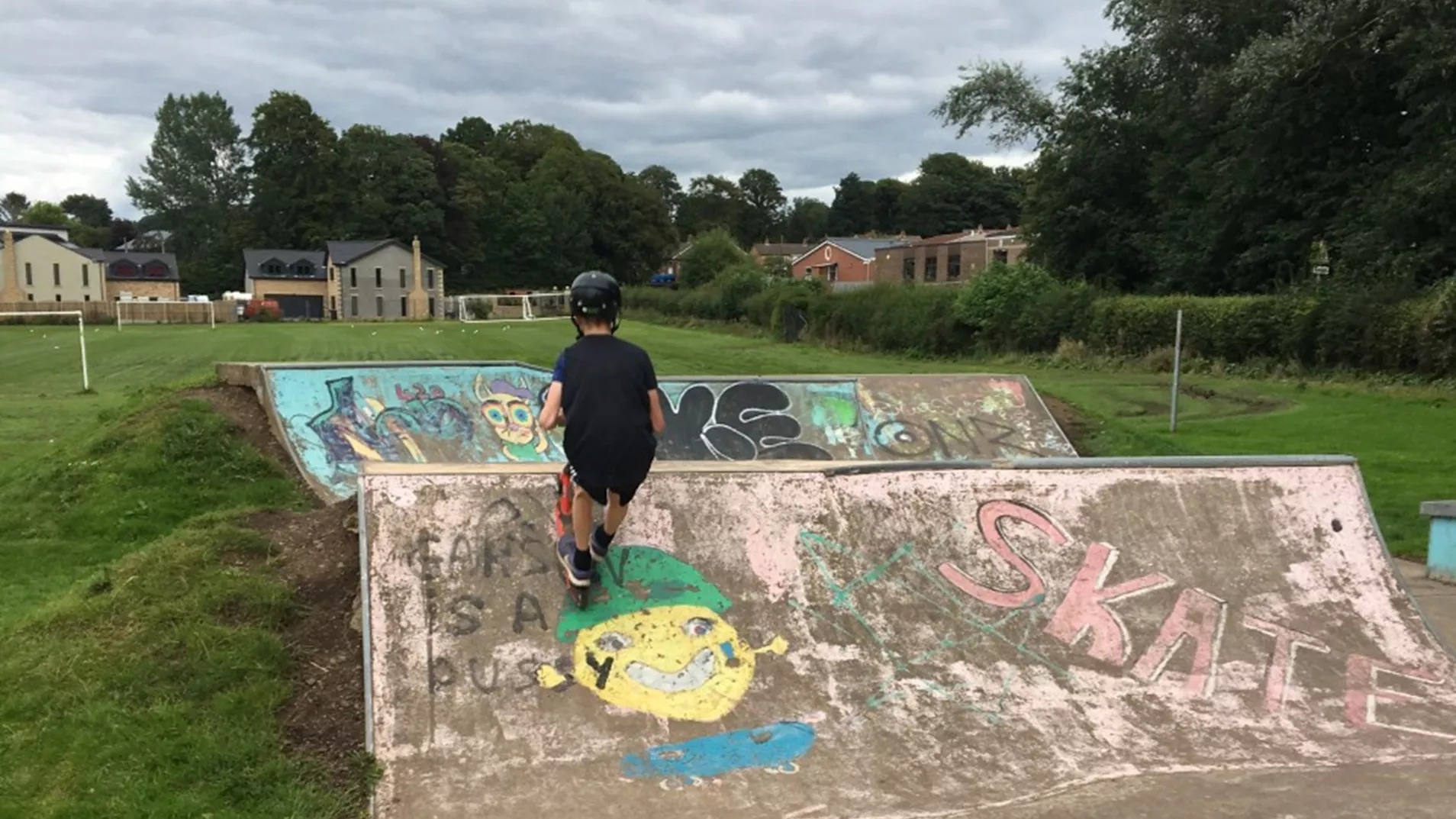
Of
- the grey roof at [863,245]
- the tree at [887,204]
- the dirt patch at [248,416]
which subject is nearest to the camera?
the dirt patch at [248,416]

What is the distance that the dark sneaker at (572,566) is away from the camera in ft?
15.8

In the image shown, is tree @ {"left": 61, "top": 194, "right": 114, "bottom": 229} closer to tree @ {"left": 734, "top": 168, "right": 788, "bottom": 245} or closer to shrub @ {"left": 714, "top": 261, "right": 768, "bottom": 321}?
tree @ {"left": 734, "top": 168, "right": 788, "bottom": 245}

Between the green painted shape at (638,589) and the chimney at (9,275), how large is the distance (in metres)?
80.9

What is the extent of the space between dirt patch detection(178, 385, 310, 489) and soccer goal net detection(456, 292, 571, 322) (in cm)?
5557

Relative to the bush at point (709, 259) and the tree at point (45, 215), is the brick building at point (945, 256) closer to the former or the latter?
the bush at point (709, 259)

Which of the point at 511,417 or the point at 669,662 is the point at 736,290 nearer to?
the point at 511,417

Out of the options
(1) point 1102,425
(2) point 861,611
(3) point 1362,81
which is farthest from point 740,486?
(3) point 1362,81

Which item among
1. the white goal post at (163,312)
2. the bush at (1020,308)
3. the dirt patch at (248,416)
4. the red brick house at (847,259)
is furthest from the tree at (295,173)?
the dirt patch at (248,416)

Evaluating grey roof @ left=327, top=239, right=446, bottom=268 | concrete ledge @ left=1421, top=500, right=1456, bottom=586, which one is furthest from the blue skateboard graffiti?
grey roof @ left=327, top=239, right=446, bottom=268

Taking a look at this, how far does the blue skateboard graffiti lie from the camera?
4.09 metres

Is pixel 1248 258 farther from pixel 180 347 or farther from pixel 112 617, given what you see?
pixel 180 347

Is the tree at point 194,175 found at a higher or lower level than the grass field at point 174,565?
higher

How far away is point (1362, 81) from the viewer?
2467cm

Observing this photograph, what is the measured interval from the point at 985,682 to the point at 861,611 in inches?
28.4
